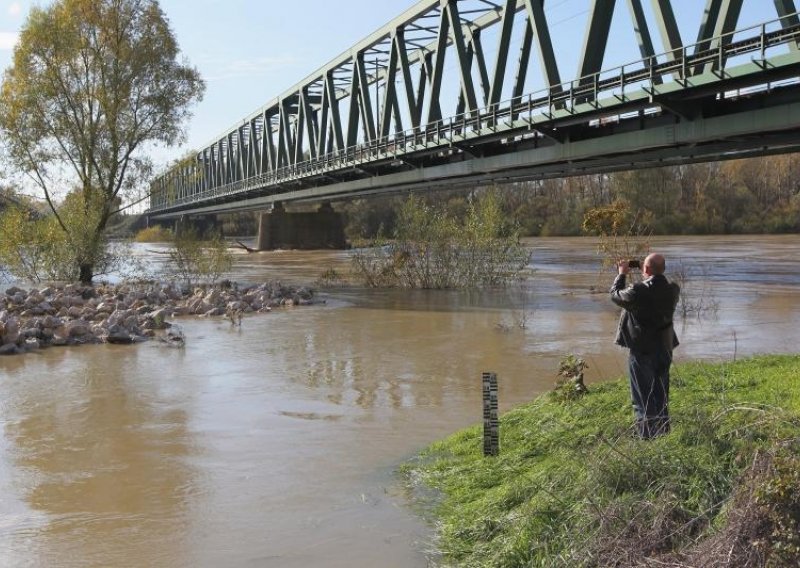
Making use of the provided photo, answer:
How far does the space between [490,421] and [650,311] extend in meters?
1.69

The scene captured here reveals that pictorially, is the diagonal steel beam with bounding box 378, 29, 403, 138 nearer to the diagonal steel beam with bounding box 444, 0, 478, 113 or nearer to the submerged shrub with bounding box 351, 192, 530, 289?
the diagonal steel beam with bounding box 444, 0, 478, 113

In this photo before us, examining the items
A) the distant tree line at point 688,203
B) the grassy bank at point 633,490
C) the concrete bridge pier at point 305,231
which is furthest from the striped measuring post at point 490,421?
the distant tree line at point 688,203

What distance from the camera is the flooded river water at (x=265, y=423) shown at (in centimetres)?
600

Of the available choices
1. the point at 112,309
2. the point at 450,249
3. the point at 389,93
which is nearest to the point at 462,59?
the point at 389,93

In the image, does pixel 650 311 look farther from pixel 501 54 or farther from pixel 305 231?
pixel 305 231

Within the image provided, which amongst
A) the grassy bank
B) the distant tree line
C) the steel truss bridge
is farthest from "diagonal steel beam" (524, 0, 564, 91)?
the distant tree line

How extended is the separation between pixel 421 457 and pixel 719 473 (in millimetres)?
3502

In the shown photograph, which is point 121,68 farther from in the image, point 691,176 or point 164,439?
point 691,176

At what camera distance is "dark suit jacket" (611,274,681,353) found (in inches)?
255

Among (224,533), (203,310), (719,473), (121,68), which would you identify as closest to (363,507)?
(224,533)

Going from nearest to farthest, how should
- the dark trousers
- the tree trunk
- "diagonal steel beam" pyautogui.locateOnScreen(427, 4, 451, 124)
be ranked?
the dark trousers < the tree trunk < "diagonal steel beam" pyautogui.locateOnScreen(427, 4, 451, 124)

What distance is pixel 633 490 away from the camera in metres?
4.96

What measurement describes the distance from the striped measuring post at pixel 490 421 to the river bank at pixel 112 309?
1170 cm

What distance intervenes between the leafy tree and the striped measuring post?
81.6 ft
